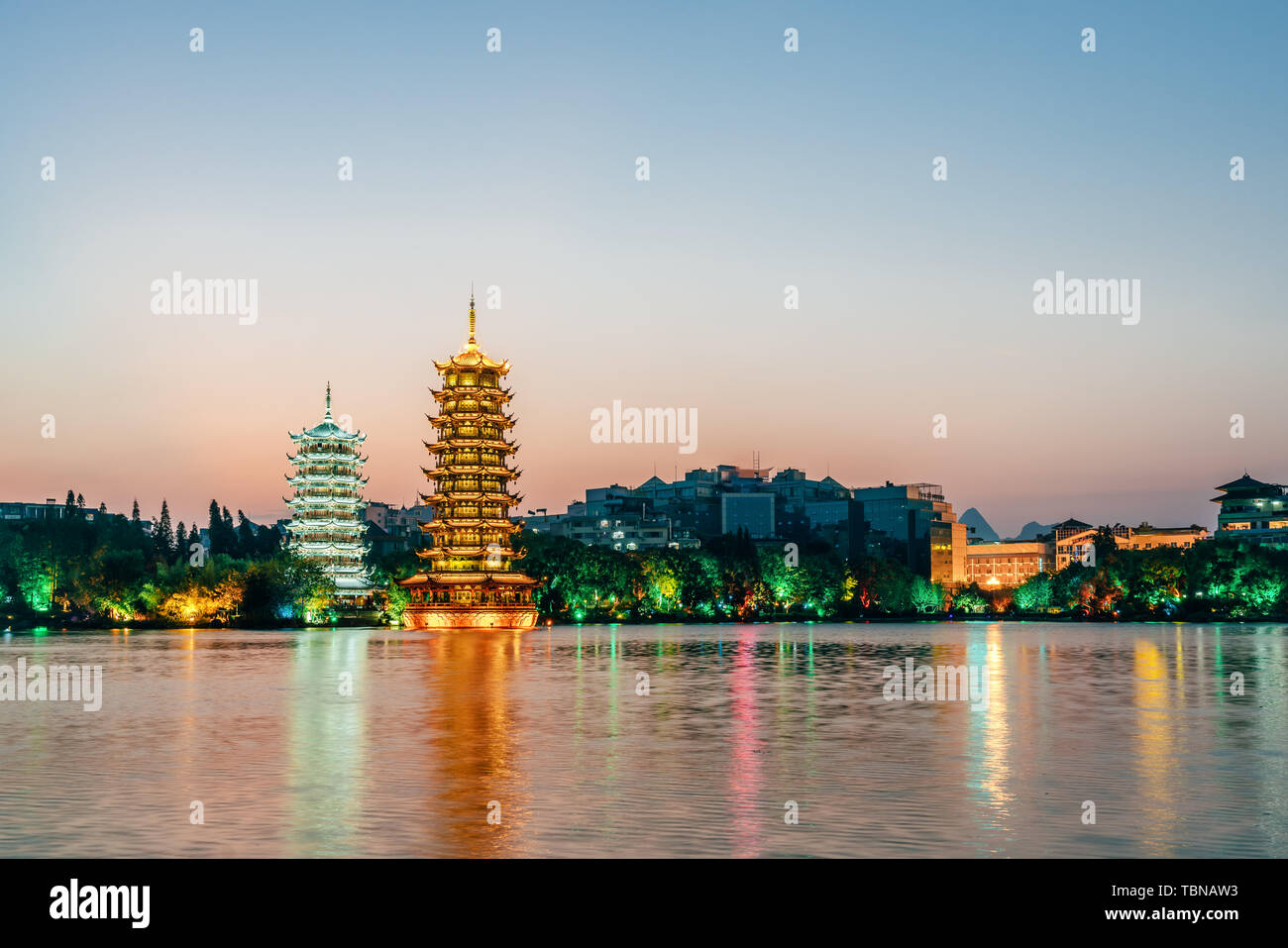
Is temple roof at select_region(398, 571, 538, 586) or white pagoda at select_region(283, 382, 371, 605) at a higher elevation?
Result: white pagoda at select_region(283, 382, 371, 605)

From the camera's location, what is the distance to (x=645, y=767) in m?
27.1

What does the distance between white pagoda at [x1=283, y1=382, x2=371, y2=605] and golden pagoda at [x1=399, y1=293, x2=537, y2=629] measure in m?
22.7

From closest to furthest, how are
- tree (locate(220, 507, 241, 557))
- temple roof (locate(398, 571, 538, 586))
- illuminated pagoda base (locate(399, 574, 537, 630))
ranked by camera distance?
illuminated pagoda base (locate(399, 574, 537, 630)), temple roof (locate(398, 571, 538, 586)), tree (locate(220, 507, 241, 557))

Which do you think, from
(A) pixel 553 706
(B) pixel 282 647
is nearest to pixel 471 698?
(A) pixel 553 706

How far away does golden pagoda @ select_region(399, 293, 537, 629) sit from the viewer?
127812 millimetres

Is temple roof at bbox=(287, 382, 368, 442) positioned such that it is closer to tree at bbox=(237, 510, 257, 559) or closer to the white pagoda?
the white pagoda

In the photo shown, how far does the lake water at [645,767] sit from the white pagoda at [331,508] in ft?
302

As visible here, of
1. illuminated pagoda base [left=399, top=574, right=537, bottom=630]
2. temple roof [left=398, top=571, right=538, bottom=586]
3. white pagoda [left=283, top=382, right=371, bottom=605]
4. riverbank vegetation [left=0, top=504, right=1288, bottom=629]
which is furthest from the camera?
white pagoda [left=283, top=382, right=371, bottom=605]

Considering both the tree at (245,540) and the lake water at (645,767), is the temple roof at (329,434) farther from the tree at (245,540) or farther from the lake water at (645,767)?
the lake water at (645,767)

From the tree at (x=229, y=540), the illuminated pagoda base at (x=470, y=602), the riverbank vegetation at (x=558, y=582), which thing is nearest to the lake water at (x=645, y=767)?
the illuminated pagoda base at (x=470, y=602)

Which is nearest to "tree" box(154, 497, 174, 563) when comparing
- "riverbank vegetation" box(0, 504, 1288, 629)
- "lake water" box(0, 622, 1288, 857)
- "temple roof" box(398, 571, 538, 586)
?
"riverbank vegetation" box(0, 504, 1288, 629)

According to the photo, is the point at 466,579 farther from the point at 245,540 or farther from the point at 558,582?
the point at 245,540

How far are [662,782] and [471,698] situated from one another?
22.7m

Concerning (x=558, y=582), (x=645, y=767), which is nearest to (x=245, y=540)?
(x=558, y=582)
